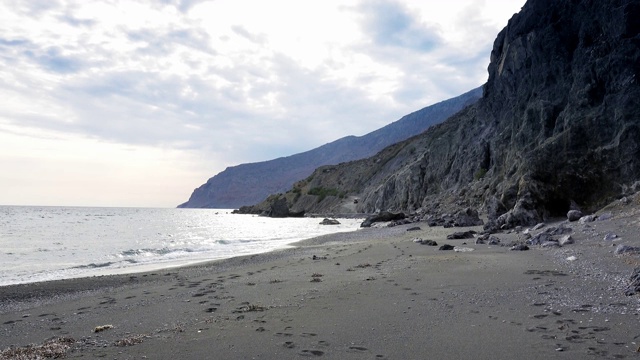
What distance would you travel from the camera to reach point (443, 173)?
245 feet

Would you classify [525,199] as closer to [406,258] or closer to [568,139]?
[568,139]

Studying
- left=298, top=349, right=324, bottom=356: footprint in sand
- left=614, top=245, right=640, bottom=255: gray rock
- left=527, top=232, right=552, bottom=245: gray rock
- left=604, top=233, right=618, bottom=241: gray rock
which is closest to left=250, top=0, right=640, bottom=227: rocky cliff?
left=527, top=232, right=552, bottom=245: gray rock

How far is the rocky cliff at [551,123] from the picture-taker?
2692 centimetres

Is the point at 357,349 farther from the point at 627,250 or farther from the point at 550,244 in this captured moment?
the point at 550,244

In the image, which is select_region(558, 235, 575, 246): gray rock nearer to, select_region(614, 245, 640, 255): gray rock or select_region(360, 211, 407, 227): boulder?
select_region(614, 245, 640, 255): gray rock

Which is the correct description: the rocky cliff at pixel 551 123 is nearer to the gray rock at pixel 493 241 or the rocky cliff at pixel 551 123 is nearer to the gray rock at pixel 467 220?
the gray rock at pixel 467 220

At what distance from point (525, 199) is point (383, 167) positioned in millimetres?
99821

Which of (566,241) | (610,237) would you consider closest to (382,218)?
(566,241)

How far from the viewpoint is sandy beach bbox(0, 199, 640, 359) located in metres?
6.06

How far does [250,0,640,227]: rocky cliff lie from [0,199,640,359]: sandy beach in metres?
13.9

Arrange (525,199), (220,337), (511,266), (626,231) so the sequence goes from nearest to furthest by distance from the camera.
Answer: (220,337) → (511,266) → (626,231) → (525,199)

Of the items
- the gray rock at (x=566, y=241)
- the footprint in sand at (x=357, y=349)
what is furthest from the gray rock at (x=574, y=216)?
the footprint in sand at (x=357, y=349)

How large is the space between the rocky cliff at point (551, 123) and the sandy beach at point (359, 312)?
45.5 ft

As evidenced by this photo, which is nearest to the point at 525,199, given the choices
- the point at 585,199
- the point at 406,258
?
the point at 585,199
